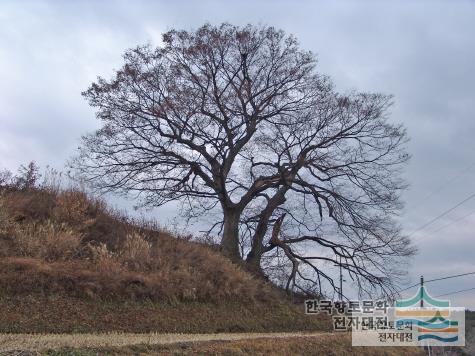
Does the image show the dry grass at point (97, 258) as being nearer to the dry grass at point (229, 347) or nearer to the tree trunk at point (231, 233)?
the dry grass at point (229, 347)

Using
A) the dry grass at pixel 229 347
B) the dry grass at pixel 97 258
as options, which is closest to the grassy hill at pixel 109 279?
the dry grass at pixel 97 258

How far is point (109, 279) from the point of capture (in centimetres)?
1617

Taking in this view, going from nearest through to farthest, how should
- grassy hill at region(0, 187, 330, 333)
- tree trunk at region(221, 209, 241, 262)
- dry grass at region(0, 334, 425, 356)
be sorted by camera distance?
1. dry grass at region(0, 334, 425, 356)
2. grassy hill at region(0, 187, 330, 333)
3. tree trunk at region(221, 209, 241, 262)

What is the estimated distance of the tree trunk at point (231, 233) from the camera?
26328 millimetres

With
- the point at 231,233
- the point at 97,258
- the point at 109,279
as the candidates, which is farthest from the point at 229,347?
the point at 231,233

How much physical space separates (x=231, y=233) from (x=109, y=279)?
37.1ft

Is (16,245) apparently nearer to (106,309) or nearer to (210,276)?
(106,309)

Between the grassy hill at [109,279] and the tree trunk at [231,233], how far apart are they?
3.15 metres

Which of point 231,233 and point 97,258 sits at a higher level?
point 231,233

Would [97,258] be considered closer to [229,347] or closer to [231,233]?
[229,347]

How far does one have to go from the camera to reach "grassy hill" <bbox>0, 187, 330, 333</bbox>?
46.7 ft

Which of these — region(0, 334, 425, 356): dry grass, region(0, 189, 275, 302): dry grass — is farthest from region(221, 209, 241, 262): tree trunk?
region(0, 334, 425, 356): dry grass

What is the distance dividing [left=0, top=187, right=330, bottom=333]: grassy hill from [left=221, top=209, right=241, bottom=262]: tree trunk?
124 inches

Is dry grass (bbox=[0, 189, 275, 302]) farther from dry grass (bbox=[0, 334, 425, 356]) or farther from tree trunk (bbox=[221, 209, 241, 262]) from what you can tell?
tree trunk (bbox=[221, 209, 241, 262])
